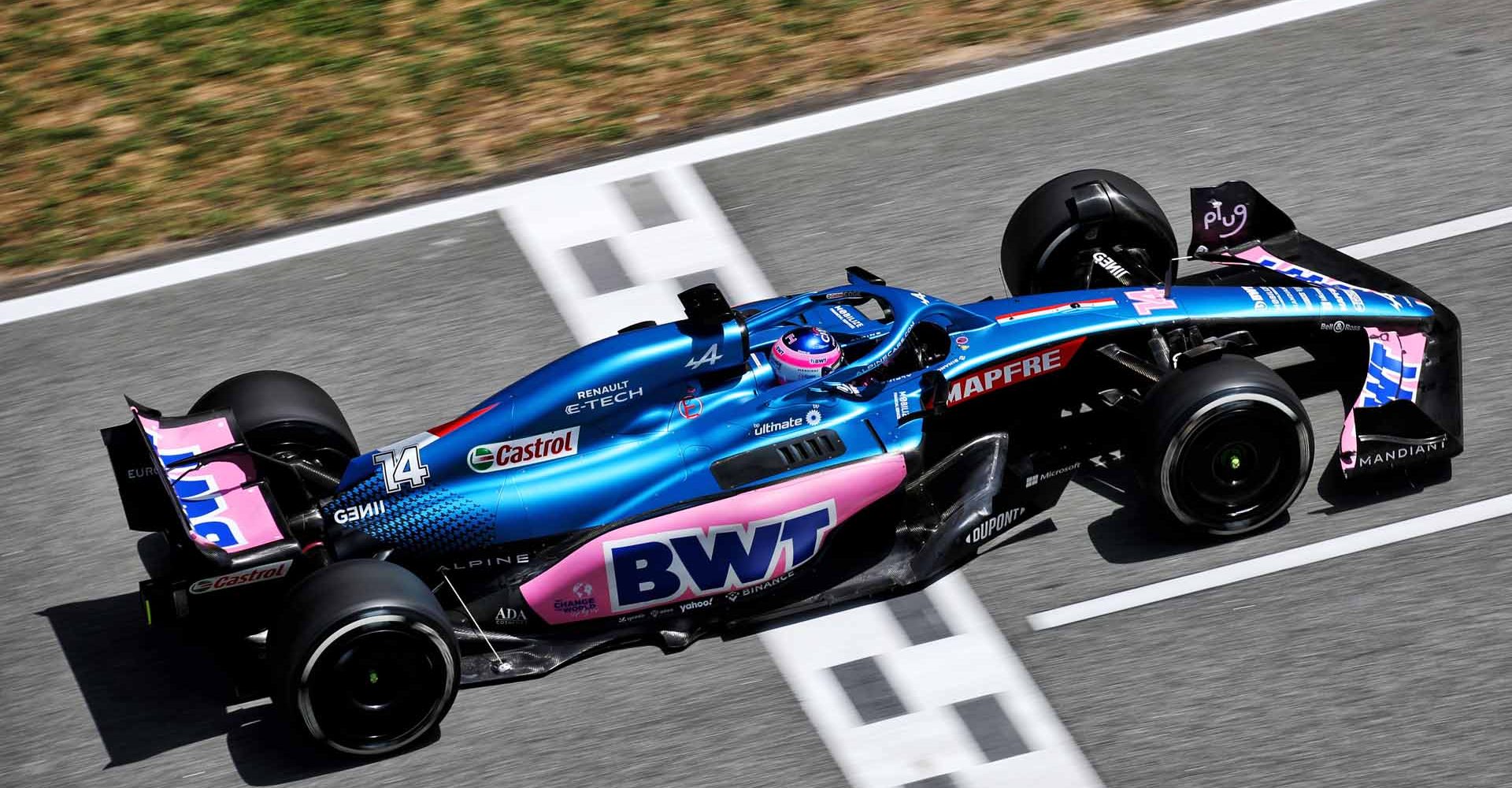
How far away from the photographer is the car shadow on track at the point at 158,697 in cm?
617

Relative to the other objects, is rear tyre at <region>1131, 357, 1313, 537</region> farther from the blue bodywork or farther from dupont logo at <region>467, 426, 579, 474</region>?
dupont logo at <region>467, 426, 579, 474</region>

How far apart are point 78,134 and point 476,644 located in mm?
5840

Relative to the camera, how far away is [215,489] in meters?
6.17

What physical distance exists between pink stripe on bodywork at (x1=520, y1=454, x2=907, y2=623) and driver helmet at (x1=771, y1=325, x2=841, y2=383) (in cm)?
41

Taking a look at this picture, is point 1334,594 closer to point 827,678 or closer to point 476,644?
point 827,678

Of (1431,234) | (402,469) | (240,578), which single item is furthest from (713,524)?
(1431,234)

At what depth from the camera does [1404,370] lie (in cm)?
675

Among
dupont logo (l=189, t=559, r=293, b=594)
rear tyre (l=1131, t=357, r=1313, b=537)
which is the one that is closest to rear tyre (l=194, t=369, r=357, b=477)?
dupont logo (l=189, t=559, r=293, b=594)

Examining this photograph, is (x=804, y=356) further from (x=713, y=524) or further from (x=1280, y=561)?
(x=1280, y=561)

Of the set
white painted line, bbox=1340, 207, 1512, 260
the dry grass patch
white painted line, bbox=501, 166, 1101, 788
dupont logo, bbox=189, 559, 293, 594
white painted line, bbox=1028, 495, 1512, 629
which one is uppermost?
the dry grass patch

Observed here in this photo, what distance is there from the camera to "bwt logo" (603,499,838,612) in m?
6.25

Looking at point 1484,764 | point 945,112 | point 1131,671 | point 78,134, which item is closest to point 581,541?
point 1131,671

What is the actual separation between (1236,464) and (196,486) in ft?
13.0

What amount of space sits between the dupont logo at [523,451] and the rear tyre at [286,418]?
87cm
